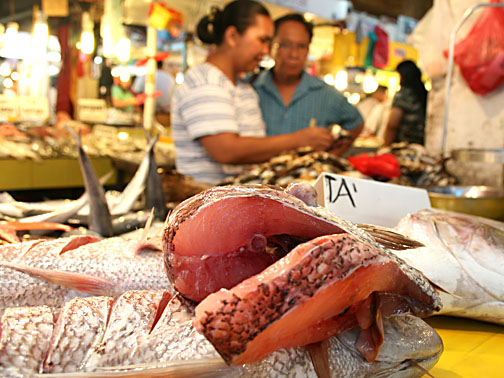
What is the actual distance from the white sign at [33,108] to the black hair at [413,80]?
4087 mm

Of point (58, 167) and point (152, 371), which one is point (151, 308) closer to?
point (152, 371)

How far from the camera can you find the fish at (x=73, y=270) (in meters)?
0.87

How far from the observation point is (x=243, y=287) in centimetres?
54

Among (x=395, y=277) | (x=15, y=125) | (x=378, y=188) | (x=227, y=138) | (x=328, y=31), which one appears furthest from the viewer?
(x=328, y=31)

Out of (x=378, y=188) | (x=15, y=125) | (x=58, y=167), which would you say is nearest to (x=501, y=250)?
(x=378, y=188)

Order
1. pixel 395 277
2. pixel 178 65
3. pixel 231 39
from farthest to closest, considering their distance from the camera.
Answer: pixel 178 65 → pixel 231 39 → pixel 395 277

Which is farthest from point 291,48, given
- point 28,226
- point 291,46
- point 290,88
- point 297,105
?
point 28,226

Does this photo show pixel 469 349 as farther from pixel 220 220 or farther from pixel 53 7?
pixel 53 7

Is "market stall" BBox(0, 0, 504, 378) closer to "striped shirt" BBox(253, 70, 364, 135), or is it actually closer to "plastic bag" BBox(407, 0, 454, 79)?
"plastic bag" BBox(407, 0, 454, 79)

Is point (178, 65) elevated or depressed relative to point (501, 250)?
elevated

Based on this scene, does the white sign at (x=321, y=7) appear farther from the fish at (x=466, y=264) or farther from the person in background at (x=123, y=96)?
the fish at (x=466, y=264)

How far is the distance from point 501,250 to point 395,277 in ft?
1.92

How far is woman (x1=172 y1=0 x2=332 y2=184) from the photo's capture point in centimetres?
304

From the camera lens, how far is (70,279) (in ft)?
2.75
